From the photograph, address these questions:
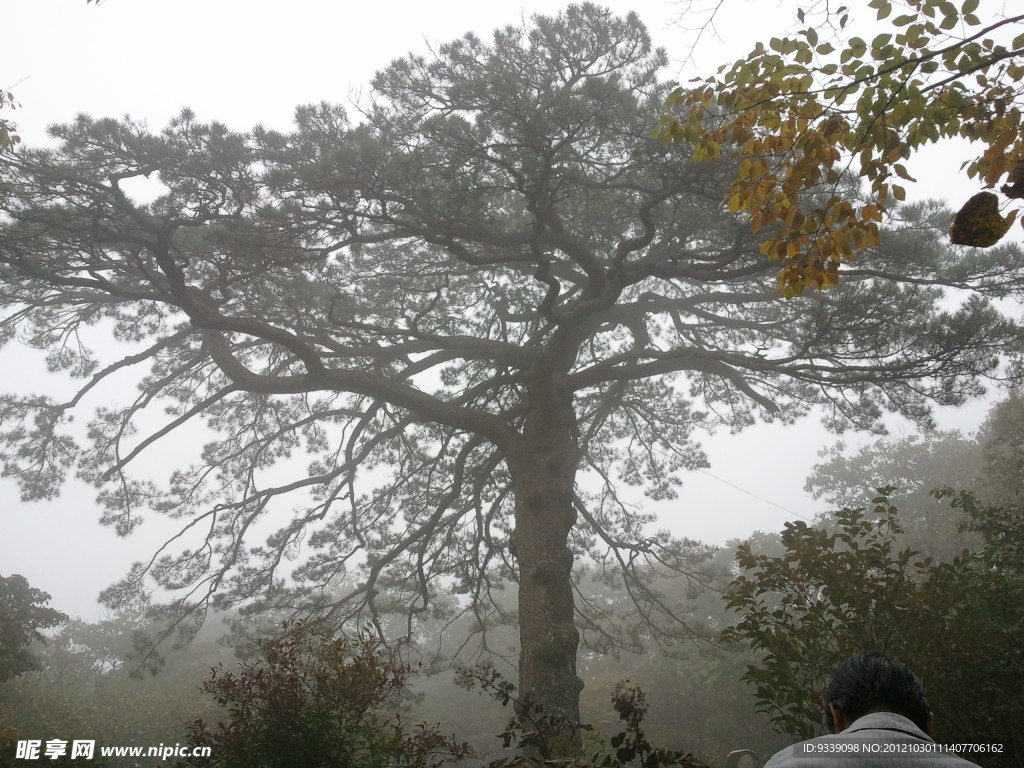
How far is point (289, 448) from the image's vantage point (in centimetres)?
856

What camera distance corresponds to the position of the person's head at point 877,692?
1703 millimetres

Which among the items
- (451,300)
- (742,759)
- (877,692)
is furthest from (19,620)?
(877,692)

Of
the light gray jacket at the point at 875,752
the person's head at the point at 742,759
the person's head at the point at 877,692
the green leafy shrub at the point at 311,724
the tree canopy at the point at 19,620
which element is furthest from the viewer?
the tree canopy at the point at 19,620

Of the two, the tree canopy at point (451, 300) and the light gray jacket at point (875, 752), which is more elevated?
the tree canopy at point (451, 300)

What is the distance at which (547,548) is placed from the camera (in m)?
5.80

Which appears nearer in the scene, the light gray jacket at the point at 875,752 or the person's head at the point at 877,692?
the light gray jacket at the point at 875,752

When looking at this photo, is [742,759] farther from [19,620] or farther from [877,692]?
[19,620]

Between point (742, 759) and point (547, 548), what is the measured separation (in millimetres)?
2971

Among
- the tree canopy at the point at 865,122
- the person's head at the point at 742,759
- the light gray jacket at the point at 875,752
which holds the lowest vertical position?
the person's head at the point at 742,759

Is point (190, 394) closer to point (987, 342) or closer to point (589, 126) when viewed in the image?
point (589, 126)

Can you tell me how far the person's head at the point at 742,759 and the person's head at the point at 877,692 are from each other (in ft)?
3.57

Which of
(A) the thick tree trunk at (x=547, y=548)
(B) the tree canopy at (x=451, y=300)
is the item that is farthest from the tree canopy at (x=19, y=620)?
(A) the thick tree trunk at (x=547, y=548)

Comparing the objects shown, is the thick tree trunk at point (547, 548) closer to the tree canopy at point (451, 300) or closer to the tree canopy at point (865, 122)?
the tree canopy at point (451, 300)

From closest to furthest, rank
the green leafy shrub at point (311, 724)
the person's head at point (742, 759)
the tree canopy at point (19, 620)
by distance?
the person's head at point (742, 759), the green leafy shrub at point (311, 724), the tree canopy at point (19, 620)
